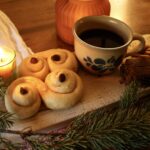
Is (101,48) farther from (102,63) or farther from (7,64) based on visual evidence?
(7,64)

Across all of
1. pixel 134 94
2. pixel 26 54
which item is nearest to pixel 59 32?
pixel 26 54

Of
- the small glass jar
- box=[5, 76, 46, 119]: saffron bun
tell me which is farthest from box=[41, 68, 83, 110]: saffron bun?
the small glass jar

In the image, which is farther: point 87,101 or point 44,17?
point 44,17

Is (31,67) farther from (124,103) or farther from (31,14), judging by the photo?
(31,14)

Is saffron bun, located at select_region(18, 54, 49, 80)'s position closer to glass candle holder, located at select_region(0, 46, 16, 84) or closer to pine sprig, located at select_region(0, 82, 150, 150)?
glass candle holder, located at select_region(0, 46, 16, 84)

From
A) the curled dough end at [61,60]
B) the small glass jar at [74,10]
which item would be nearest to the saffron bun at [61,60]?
the curled dough end at [61,60]

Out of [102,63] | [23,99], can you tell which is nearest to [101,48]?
[102,63]
